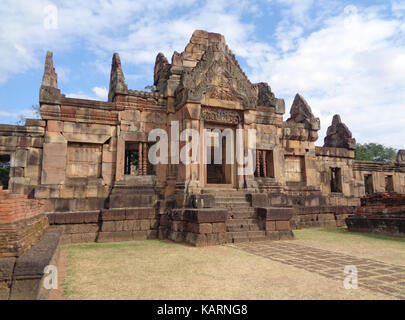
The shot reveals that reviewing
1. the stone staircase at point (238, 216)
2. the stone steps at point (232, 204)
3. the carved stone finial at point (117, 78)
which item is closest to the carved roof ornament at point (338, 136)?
the stone staircase at point (238, 216)

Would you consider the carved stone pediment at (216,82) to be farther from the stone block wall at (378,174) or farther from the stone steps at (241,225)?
the stone block wall at (378,174)

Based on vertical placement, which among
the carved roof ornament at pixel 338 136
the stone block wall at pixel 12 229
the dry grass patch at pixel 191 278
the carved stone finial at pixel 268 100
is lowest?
the dry grass patch at pixel 191 278

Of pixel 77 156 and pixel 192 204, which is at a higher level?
pixel 77 156

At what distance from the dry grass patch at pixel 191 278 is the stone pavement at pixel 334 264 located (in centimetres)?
29

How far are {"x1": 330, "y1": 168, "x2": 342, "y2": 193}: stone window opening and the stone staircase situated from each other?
26.0 feet

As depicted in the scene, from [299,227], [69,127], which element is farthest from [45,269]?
[299,227]

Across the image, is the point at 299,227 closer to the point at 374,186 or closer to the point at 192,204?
the point at 192,204

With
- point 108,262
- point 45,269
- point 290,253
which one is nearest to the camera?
point 45,269

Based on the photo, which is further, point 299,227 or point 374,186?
point 374,186

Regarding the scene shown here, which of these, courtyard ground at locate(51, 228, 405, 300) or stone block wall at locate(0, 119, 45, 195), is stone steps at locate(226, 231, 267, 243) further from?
stone block wall at locate(0, 119, 45, 195)

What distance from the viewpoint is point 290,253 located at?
259 inches

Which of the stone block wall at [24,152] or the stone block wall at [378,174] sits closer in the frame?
the stone block wall at [24,152]

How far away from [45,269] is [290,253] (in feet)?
16.7

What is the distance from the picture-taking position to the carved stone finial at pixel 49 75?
9477 millimetres
